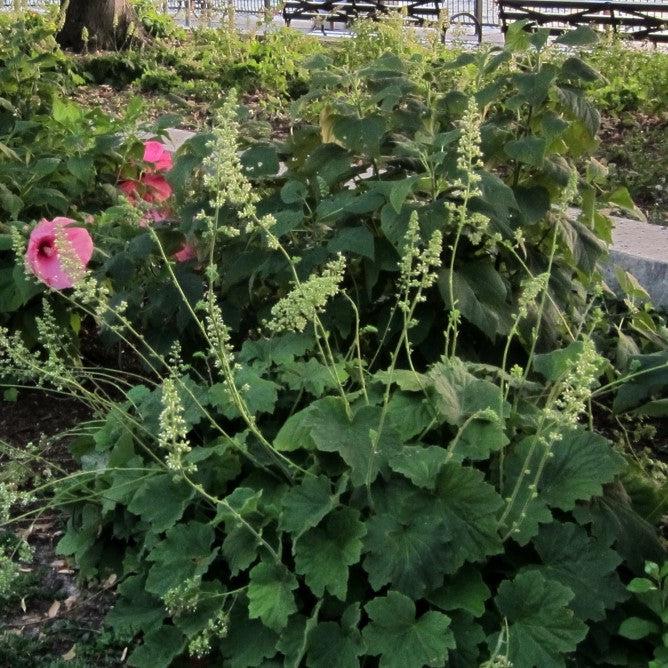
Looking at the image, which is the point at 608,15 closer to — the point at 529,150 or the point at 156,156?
the point at 156,156

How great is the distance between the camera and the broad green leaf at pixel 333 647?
2.29m

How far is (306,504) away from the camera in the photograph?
2404 millimetres

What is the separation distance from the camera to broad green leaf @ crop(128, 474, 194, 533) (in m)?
2.51

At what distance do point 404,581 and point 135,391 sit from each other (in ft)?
3.09

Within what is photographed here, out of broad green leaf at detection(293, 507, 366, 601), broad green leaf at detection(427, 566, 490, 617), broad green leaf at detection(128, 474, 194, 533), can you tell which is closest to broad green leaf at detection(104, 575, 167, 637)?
broad green leaf at detection(128, 474, 194, 533)

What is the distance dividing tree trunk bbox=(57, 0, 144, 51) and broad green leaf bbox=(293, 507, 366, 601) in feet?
32.8

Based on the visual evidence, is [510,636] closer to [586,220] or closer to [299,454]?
[299,454]

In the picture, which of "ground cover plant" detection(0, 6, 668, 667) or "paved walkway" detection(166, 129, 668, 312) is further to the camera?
"paved walkway" detection(166, 129, 668, 312)

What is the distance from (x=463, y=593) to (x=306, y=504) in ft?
1.19

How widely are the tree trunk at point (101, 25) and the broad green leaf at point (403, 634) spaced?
1021 centimetres

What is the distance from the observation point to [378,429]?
7.96 ft

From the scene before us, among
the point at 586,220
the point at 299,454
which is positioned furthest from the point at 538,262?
the point at 299,454

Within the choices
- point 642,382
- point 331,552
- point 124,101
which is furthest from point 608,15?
point 331,552

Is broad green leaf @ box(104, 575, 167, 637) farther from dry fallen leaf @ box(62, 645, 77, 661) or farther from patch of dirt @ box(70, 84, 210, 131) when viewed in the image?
patch of dirt @ box(70, 84, 210, 131)
